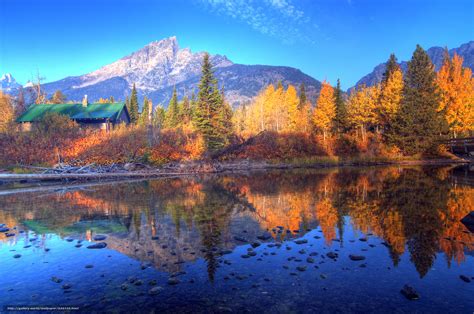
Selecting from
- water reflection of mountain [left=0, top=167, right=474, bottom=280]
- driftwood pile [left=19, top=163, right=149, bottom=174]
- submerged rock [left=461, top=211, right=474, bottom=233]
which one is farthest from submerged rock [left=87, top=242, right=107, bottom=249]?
driftwood pile [left=19, top=163, right=149, bottom=174]

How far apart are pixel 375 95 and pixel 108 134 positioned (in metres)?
46.4

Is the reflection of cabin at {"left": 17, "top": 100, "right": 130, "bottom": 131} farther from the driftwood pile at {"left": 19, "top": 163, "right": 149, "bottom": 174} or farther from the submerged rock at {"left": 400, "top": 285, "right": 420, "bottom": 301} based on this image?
the submerged rock at {"left": 400, "top": 285, "right": 420, "bottom": 301}

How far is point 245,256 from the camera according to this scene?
9.48 metres

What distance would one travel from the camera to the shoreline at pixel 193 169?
32125mm

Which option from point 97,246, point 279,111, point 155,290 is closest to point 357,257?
point 155,290

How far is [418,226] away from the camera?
11.8 m

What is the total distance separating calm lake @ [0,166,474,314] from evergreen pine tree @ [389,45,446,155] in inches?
1219

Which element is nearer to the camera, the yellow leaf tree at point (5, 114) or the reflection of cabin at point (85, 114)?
the yellow leaf tree at point (5, 114)

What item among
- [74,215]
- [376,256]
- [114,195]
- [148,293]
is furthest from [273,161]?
[148,293]

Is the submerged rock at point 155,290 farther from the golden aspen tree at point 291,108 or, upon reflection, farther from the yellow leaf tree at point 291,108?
the golden aspen tree at point 291,108

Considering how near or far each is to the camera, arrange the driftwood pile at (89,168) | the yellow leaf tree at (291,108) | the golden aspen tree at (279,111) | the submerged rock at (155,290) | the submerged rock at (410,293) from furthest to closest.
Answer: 1. the golden aspen tree at (279,111)
2. the yellow leaf tree at (291,108)
3. the driftwood pile at (89,168)
4. the submerged rock at (155,290)
5. the submerged rock at (410,293)

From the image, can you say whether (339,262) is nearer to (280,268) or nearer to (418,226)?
(280,268)

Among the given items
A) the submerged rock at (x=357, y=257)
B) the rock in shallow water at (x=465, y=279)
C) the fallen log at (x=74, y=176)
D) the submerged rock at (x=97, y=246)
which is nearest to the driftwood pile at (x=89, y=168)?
the fallen log at (x=74, y=176)

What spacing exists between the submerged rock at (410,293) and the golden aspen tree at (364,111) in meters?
48.4
